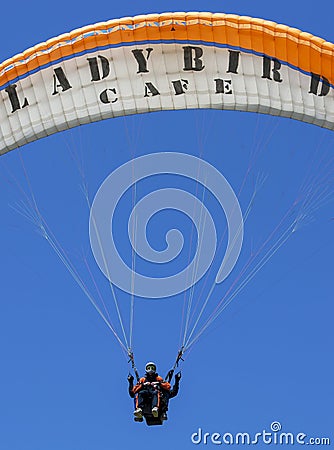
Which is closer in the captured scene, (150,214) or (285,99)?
(285,99)

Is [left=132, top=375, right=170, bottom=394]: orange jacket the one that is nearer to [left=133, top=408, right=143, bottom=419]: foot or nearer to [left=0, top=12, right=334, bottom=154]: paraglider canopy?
[left=133, top=408, right=143, bottom=419]: foot

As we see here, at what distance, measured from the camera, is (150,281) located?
2903cm

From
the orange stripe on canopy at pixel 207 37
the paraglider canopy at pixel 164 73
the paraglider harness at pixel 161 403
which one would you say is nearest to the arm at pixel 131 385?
the paraglider harness at pixel 161 403

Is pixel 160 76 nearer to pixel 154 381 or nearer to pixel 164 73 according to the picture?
pixel 164 73

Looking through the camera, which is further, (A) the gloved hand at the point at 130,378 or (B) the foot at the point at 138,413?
(A) the gloved hand at the point at 130,378

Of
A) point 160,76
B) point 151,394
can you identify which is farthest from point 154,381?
point 160,76

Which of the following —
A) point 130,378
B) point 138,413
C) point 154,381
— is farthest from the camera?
point 154,381

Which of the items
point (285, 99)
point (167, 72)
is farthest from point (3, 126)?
point (285, 99)

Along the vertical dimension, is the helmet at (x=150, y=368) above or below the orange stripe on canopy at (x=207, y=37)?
below

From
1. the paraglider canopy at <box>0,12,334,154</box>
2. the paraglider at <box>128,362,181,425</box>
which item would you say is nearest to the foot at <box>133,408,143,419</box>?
the paraglider at <box>128,362,181,425</box>

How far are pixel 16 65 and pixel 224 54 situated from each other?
3.38 m

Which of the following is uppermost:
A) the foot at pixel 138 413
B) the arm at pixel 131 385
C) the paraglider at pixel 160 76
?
the paraglider at pixel 160 76

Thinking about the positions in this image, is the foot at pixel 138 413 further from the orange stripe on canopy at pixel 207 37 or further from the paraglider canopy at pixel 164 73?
the orange stripe on canopy at pixel 207 37

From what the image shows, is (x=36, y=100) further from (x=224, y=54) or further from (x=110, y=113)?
(x=224, y=54)
